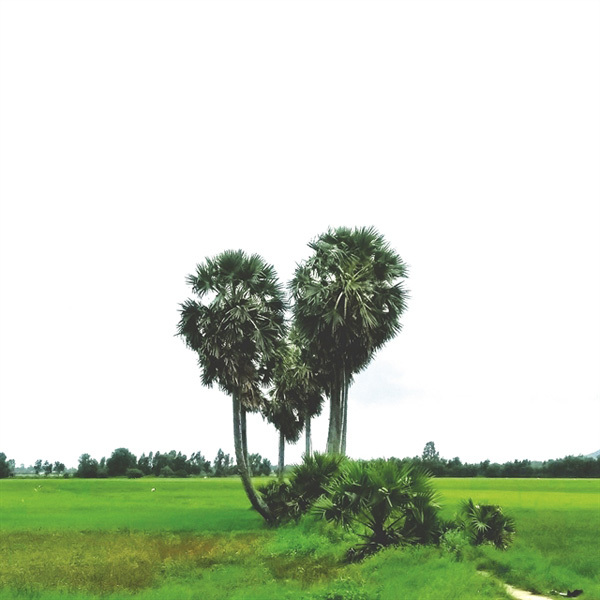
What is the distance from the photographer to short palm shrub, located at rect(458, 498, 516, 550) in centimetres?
1844

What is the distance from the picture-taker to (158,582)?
16219 mm

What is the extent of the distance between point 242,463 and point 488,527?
1538 centimetres

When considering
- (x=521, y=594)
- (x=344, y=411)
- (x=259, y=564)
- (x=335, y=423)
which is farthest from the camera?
(x=344, y=411)

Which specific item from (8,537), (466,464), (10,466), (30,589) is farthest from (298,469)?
(10,466)

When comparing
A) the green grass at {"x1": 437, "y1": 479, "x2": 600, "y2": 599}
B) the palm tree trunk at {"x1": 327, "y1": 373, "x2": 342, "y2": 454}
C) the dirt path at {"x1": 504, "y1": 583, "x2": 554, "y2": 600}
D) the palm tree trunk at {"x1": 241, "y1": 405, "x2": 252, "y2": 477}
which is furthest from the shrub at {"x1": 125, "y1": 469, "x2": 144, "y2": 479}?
the dirt path at {"x1": 504, "y1": 583, "x2": 554, "y2": 600}

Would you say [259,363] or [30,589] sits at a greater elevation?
[259,363]

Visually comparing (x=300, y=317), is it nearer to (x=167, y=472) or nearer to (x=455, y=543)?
(x=455, y=543)

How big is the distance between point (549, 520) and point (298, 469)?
43.0 feet

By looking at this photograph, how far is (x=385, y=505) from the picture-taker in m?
17.8

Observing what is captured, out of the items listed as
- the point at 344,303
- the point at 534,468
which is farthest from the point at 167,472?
the point at 344,303

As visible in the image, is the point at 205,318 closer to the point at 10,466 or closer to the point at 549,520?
the point at 549,520

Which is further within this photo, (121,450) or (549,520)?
(121,450)

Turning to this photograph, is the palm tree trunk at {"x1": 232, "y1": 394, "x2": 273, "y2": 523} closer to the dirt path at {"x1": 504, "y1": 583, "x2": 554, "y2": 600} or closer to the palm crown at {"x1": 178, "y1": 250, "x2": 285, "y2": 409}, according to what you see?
the palm crown at {"x1": 178, "y1": 250, "x2": 285, "y2": 409}

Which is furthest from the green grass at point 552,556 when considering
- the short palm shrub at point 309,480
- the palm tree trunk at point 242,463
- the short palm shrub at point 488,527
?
the palm tree trunk at point 242,463
